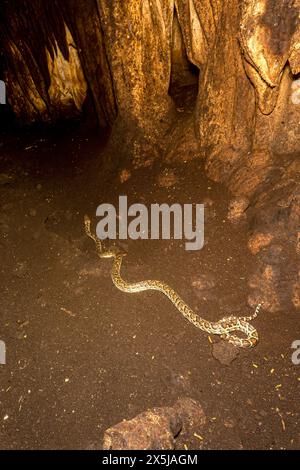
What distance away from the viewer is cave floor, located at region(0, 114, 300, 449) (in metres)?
3.85

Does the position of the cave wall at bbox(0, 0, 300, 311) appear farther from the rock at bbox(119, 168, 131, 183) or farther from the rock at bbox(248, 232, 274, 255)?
the rock at bbox(119, 168, 131, 183)

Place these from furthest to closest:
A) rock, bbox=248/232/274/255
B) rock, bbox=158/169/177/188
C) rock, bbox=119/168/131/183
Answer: rock, bbox=119/168/131/183 < rock, bbox=158/169/177/188 < rock, bbox=248/232/274/255

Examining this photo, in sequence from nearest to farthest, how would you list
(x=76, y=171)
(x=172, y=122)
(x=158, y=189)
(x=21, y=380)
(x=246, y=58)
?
(x=21, y=380)
(x=246, y=58)
(x=158, y=189)
(x=172, y=122)
(x=76, y=171)

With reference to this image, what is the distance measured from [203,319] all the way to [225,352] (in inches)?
21.4

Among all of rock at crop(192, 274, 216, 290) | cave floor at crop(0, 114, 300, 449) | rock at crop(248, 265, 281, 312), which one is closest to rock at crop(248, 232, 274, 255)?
cave floor at crop(0, 114, 300, 449)

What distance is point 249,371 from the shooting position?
13.7ft

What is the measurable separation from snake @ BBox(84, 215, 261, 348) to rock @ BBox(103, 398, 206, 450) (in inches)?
39.5

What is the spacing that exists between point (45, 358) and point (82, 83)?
8161 mm

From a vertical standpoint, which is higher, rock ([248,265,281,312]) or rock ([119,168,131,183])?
rock ([119,168,131,183])

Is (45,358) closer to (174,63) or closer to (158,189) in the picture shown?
(158,189)

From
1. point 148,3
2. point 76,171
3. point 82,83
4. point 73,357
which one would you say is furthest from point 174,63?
point 73,357

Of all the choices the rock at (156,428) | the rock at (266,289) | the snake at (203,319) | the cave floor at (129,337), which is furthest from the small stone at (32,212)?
the rock at (156,428)

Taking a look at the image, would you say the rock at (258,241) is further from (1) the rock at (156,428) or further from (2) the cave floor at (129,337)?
(1) the rock at (156,428)

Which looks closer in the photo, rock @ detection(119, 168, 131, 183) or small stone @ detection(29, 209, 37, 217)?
rock @ detection(119, 168, 131, 183)
